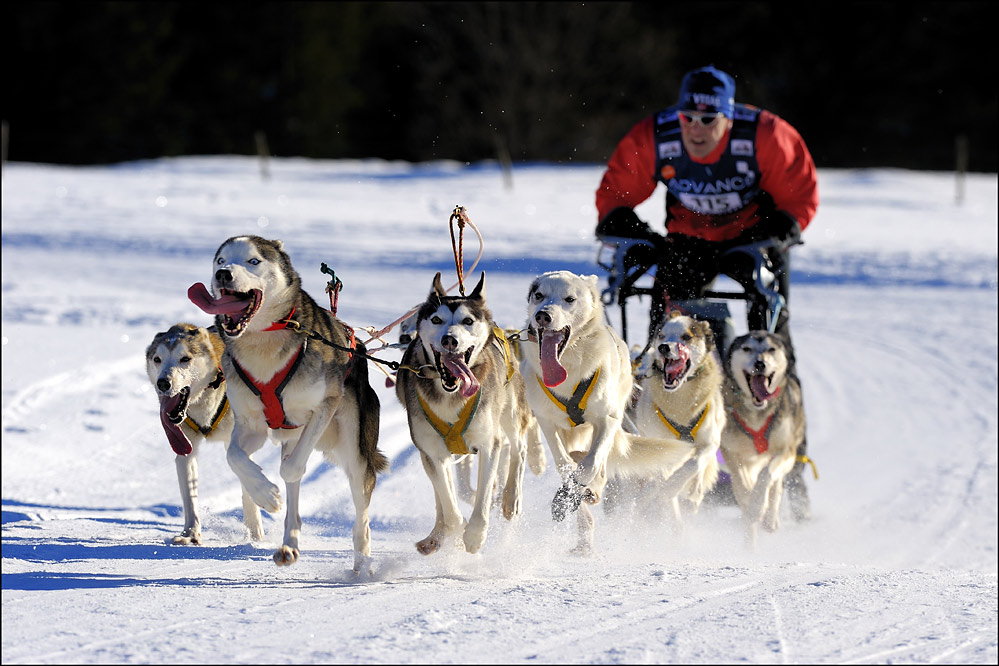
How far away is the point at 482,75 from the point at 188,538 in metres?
26.1

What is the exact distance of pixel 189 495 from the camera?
4.71 m

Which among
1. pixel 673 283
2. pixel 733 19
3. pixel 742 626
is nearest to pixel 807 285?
pixel 673 283

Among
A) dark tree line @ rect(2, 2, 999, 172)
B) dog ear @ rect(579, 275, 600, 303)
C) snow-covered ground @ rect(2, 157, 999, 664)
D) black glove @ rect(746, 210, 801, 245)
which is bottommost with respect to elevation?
snow-covered ground @ rect(2, 157, 999, 664)

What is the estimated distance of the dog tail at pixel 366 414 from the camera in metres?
4.24

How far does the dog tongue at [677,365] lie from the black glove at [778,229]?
30.3 inches

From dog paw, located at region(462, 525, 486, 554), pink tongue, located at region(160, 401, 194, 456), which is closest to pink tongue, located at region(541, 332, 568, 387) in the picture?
dog paw, located at region(462, 525, 486, 554)

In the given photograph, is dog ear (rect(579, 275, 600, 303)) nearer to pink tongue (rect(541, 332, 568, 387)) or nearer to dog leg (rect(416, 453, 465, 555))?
pink tongue (rect(541, 332, 568, 387))

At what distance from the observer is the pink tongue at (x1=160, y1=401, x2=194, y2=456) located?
4516 millimetres

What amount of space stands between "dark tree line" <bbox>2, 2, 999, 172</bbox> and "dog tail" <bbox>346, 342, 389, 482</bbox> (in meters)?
23.7

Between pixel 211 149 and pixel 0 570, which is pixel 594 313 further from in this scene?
pixel 211 149

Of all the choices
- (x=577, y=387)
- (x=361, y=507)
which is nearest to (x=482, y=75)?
(x=577, y=387)

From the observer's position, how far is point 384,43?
31.8 metres

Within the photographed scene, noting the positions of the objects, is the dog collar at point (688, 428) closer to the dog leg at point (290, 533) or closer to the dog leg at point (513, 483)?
the dog leg at point (513, 483)

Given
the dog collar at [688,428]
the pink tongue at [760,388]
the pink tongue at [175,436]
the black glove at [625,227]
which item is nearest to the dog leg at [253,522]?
the pink tongue at [175,436]
